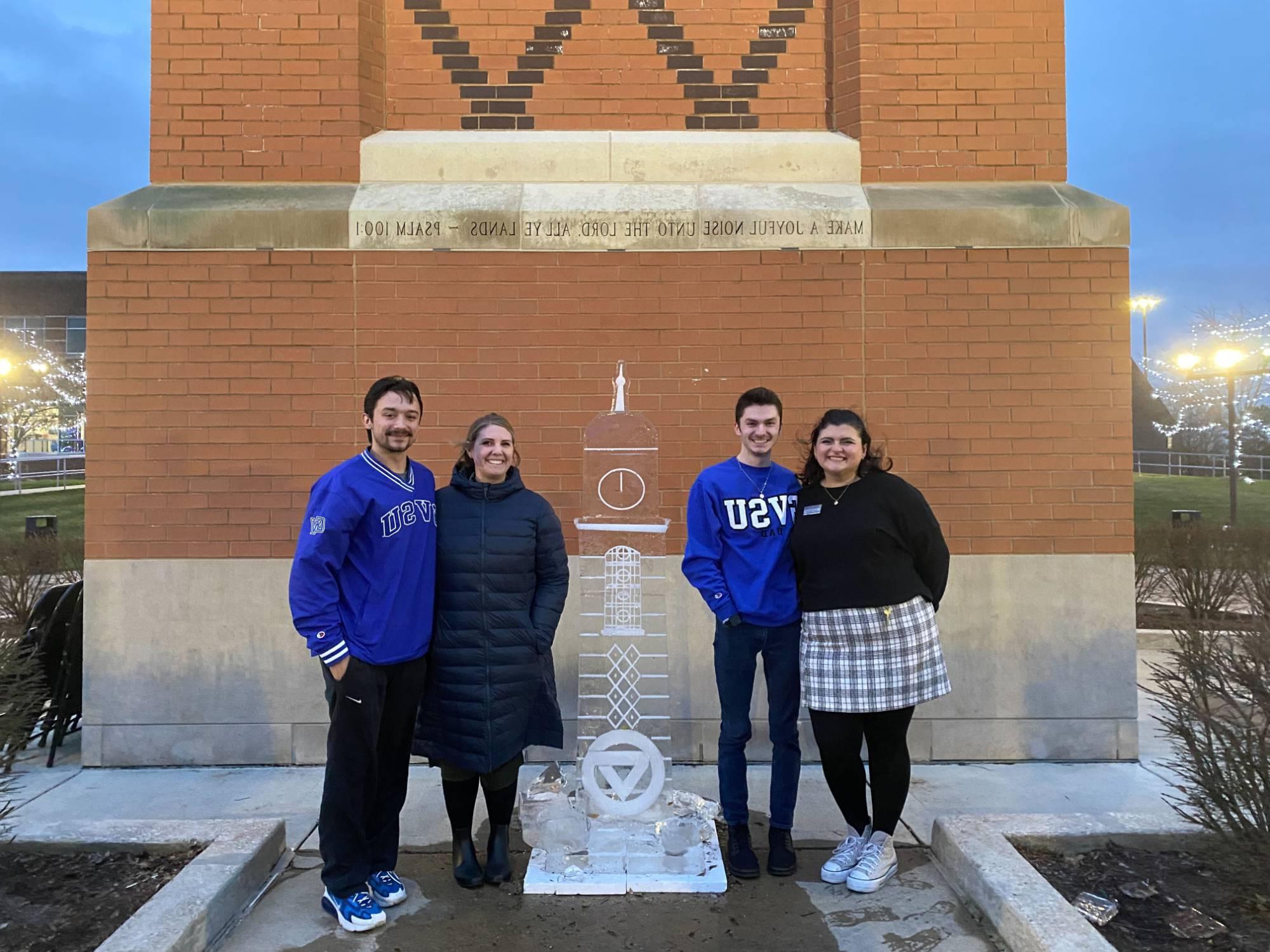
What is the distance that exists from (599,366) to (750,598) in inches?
80.3

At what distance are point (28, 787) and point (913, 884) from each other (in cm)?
458

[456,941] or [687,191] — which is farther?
[687,191]

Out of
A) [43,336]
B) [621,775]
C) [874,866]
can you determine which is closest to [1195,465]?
[874,866]

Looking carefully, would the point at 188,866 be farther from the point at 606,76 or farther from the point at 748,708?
the point at 606,76

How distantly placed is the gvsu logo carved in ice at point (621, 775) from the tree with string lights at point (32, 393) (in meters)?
30.2

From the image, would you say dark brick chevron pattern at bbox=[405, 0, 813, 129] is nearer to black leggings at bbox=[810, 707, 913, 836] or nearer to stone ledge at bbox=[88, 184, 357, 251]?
stone ledge at bbox=[88, 184, 357, 251]

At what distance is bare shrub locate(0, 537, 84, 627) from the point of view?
5.87 metres

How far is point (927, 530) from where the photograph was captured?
11.1ft

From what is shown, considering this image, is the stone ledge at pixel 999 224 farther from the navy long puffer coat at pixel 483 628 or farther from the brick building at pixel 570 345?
the navy long puffer coat at pixel 483 628

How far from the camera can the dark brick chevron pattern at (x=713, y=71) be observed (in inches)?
209

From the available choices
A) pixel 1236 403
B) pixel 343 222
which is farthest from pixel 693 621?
pixel 1236 403

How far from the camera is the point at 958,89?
516cm

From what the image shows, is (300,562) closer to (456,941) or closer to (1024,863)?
(456,941)

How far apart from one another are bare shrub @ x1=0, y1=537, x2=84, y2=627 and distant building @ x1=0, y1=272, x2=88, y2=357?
38.5m
